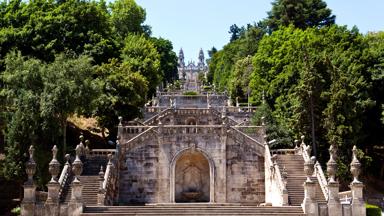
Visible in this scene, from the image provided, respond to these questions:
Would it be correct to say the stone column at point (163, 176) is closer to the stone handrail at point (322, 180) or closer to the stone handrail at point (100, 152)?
the stone handrail at point (100, 152)

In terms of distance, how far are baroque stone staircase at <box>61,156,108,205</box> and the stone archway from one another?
4669mm

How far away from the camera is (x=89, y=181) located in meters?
31.3

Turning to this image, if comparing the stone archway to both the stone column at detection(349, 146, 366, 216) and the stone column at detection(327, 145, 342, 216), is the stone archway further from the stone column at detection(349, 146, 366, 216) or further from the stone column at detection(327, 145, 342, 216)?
the stone column at detection(349, 146, 366, 216)

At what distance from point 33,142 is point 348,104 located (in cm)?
1876

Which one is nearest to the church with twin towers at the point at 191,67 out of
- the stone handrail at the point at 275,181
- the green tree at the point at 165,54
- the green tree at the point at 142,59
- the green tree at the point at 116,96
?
the green tree at the point at 165,54

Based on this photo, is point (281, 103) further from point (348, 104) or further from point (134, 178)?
point (134, 178)

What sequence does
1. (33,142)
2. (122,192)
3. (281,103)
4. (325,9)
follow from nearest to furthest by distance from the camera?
(33,142)
(122,192)
(281,103)
(325,9)

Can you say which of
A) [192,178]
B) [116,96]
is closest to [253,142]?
[192,178]

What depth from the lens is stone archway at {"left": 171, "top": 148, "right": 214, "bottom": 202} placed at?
35906mm

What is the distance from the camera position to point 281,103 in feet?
149

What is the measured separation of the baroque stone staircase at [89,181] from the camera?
29594 millimetres

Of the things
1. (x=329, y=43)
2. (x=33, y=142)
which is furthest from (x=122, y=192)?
(x=329, y=43)

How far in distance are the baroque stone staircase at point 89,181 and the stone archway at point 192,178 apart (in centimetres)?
467

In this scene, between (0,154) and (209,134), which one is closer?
(209,134)
